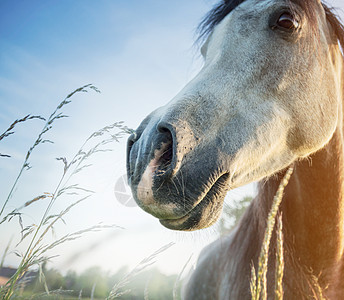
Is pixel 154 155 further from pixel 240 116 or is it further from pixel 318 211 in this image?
pixel 318 211

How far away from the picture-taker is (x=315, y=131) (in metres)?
2.03

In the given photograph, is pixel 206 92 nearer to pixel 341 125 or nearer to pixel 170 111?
pixel 170 111

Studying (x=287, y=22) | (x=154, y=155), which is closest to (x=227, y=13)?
(x=287, y=22)

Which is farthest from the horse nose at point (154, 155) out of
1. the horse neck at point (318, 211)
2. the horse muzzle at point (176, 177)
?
the horse neck at point (318, 211)

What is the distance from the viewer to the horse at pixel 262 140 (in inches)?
59.6

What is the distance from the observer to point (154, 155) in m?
1.48

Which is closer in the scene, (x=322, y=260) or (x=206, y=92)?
(x=206, y=92)

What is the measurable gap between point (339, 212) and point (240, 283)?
92cm

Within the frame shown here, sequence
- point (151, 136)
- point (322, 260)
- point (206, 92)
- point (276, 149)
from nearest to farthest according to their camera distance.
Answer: point (151, 136) < point (206, 92) < point (276, 149) < point (322, 260)

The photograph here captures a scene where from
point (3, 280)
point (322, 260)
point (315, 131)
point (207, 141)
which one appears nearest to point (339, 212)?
point (322, 260)

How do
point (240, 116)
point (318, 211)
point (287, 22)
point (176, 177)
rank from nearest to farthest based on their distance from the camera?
point (176, 177) → point (240, 116) → point (287, 22) → point (318, 211)

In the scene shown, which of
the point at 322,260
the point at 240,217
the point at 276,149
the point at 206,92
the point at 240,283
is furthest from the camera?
the point at 240,217

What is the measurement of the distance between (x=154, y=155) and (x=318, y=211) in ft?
4.54

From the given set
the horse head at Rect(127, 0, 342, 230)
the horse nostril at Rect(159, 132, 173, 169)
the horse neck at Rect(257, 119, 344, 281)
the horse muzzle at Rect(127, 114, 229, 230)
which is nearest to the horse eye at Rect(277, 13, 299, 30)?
the horse head at Rect(127, 0, 342, 230)
